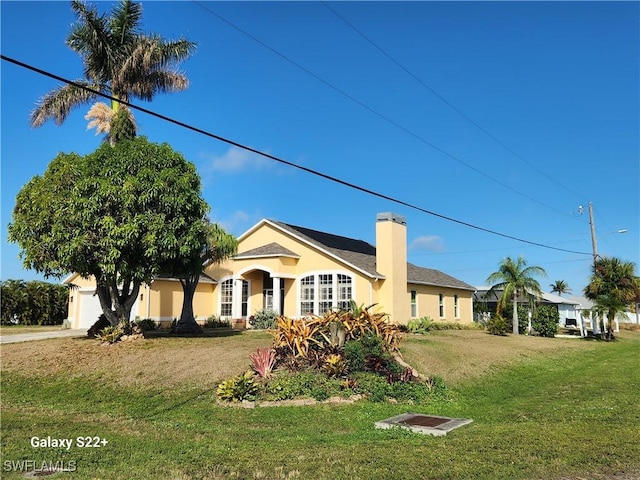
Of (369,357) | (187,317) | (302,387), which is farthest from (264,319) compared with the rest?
(302,387)

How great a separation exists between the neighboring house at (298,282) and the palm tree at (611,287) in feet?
32.2

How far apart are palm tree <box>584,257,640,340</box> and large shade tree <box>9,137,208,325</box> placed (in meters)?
25.8

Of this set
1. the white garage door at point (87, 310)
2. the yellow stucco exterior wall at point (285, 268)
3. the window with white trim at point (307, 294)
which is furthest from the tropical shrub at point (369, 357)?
the white garage door at point (87, 310)

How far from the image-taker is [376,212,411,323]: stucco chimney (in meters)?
27.2

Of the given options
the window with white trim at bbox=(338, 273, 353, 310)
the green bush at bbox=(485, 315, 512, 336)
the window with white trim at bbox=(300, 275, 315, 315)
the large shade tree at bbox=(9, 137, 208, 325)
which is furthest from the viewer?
the green bush at bbox=(485, 315, 512, 336)

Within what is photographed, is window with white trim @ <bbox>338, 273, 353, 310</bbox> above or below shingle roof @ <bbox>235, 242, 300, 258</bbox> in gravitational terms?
below

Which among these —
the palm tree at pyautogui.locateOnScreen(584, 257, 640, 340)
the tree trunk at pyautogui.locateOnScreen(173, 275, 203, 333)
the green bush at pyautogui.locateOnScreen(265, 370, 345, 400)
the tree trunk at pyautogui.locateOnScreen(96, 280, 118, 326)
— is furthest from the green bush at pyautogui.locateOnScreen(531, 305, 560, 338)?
the tree trunk at pyautogui.locateOnScreen(96, 280, 118, 326)

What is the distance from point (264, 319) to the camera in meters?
27.9

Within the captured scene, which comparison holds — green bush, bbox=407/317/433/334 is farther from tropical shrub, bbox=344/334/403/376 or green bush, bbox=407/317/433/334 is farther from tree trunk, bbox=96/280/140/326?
tree trunk, bbox=96/280/140/326

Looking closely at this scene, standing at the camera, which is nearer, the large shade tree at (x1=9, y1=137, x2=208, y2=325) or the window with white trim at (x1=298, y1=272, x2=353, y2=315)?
the large shade tree at (x1=9, y1=137, x2=208, y2=325)

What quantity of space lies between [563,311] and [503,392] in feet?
155

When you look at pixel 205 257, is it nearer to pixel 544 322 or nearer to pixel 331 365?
pixel 331 365

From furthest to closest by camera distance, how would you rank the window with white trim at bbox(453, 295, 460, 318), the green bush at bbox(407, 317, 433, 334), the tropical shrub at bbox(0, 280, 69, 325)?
the tropical shrub at bbox(0, 280, 69, 325) → the window with white trim at bbox(453, 295, 460, 318) → the green bush at bbox(407, 317, 433, 334)

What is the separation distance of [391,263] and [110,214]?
→ 14392 millimetres
